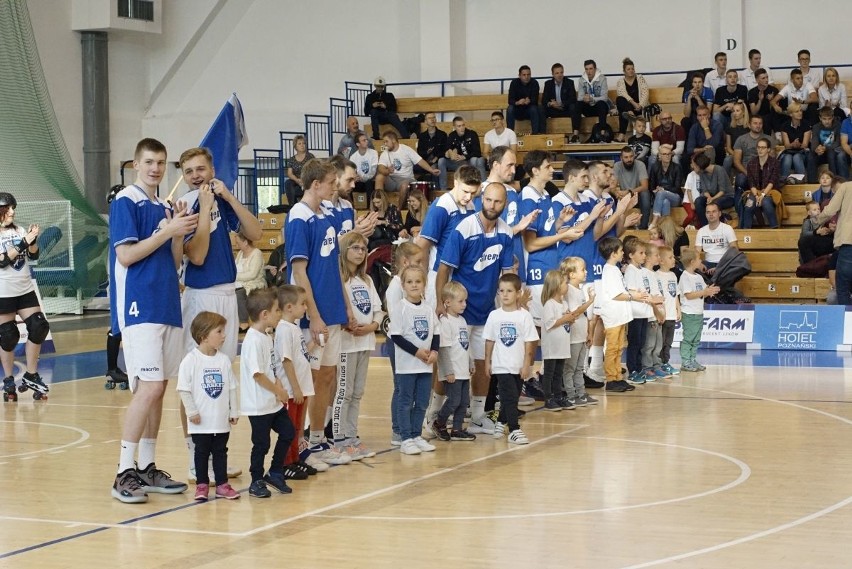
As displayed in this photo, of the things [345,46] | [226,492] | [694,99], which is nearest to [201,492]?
[226,492]

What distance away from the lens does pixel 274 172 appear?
87.8 ft

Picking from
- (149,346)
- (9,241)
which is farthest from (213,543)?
(9,241)

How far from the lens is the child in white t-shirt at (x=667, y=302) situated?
13.6 metres

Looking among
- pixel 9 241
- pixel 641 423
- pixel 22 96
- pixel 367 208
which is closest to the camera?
pixel 641 423

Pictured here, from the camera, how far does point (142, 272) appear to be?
7500mm

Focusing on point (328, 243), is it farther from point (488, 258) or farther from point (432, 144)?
point (432, 144)

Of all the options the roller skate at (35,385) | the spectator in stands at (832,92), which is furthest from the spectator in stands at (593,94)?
the roller skate at (35,385)

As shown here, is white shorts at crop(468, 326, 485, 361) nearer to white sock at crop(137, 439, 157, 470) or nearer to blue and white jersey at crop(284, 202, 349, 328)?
blue and white jersey at crop(284, 202, 349, 328)

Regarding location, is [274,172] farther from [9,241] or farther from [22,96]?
[9,241]

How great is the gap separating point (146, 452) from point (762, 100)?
16.3 metres

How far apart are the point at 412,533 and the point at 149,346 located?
2.09m

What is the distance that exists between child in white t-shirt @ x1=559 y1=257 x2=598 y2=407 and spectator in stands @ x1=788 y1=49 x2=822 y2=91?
12.1m

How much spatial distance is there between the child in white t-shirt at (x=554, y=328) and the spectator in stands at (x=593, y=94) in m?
12.6

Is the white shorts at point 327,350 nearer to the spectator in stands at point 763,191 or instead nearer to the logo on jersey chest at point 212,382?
→ the logo on jersey chest at point 212,382
